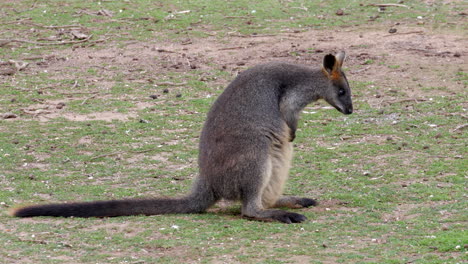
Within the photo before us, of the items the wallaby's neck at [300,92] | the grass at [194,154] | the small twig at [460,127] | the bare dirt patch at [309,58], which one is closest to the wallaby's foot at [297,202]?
the grass at [194,154]

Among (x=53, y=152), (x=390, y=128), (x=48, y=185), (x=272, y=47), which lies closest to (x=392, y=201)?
(x=390, y=128)

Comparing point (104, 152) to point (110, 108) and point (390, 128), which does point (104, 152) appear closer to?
point (110, 108)

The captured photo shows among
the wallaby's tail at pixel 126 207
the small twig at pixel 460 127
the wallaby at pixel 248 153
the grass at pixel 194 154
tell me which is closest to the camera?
the grass at pixel 194 154

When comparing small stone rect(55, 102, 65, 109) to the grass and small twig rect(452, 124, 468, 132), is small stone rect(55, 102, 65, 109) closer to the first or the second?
the grass

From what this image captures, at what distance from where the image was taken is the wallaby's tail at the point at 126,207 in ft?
A: 18.5

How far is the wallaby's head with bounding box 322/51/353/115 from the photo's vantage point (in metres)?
6.33

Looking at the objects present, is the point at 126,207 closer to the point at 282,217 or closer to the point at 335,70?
→ the point at 282,217

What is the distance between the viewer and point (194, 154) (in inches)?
299

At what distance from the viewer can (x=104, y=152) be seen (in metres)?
7.64

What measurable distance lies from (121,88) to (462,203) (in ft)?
16.2

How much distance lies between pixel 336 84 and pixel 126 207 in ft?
6.39

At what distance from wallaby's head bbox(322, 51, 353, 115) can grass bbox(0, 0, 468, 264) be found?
71 cm

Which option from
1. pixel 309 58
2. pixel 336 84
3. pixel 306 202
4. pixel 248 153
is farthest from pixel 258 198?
pixel 309 58

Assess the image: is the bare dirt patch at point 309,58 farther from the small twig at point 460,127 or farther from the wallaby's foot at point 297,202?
the wallaby's foot at point 297,202
